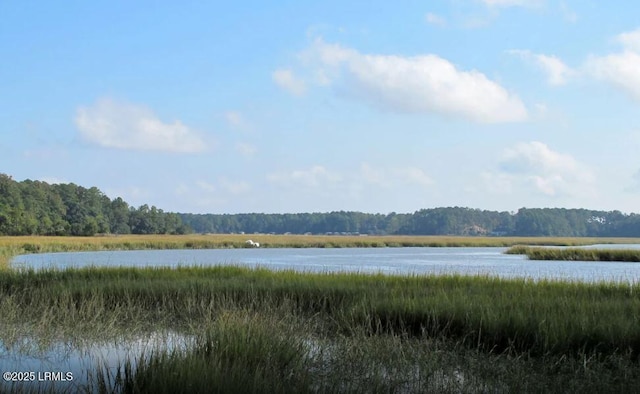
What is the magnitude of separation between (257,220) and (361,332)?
13224 centimetres

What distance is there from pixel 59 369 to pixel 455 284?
893 centimetres

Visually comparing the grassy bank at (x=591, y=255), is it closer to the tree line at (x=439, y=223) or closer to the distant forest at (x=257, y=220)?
the distant forest at (x=257, y=220)

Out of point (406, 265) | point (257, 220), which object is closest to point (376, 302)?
point (406, 265)

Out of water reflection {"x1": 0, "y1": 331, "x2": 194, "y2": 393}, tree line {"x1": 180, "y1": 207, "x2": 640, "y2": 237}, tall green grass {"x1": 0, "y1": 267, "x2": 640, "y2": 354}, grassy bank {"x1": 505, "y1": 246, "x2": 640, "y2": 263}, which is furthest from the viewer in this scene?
tree line {"x1": 180, "y1": 207, "x2": 640, "y2": 237}

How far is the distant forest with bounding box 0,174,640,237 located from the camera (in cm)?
7950

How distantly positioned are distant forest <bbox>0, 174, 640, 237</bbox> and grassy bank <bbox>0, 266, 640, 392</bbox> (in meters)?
61.4

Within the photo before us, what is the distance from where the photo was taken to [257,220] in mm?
140375

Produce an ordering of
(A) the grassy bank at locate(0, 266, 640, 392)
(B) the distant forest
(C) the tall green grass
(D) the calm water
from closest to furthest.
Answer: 1. (A) the grassy bank at locate(0, 266, 640, 392)
2. (C) the tall green grass
3. (D) the calm water
4. (B) the distant forest

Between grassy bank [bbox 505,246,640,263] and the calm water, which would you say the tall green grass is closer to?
the calm water

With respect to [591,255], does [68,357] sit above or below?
below

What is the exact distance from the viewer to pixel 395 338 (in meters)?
8.15

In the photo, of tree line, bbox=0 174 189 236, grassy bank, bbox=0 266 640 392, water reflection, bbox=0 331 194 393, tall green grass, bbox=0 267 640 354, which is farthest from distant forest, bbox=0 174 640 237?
water reflection, bbox=0 331 194 393

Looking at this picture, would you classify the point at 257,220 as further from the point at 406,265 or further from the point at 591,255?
the point at 406,265

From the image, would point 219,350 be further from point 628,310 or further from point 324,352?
point 628,310
